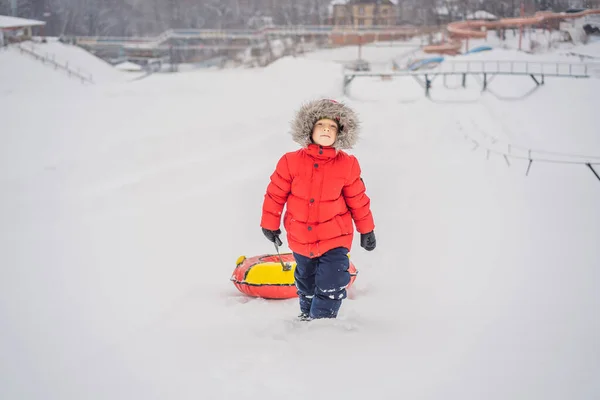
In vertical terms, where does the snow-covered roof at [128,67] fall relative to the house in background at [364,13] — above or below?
below

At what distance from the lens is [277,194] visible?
288 centimetres

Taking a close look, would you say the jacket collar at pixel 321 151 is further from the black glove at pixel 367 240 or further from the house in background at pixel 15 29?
the house in background at pixel 15 29

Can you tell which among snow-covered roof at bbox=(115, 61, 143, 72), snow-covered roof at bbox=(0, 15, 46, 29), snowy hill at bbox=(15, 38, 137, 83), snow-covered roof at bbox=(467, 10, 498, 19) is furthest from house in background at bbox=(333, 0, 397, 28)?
snow-covered roof at bbox=(0, 15, 46, 29)

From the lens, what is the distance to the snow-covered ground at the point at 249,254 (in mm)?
2379

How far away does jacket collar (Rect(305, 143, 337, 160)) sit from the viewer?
2773 mm

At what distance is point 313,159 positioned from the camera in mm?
2814

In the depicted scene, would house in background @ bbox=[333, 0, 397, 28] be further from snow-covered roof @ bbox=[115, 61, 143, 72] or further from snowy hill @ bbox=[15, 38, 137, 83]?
snowy hill @ bbox=[15, 38, 137, 83]

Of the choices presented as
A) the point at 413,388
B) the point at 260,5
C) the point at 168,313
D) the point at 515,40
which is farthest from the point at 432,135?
the point at 260,5

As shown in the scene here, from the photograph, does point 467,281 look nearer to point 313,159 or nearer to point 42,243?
point 313,159

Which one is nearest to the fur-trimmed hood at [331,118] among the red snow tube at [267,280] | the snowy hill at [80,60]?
the red snow tube at [267,280]

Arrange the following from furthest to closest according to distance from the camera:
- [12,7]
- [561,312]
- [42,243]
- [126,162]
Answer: [12,7] → [126,162] → [42,243] → [561,312]

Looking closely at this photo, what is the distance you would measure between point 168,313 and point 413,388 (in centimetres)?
179

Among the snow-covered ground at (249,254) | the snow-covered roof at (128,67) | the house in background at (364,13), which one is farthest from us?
the house in background at (364,13)

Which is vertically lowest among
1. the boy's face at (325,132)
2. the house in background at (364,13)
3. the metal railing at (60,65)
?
the boy's face at (325,132)
